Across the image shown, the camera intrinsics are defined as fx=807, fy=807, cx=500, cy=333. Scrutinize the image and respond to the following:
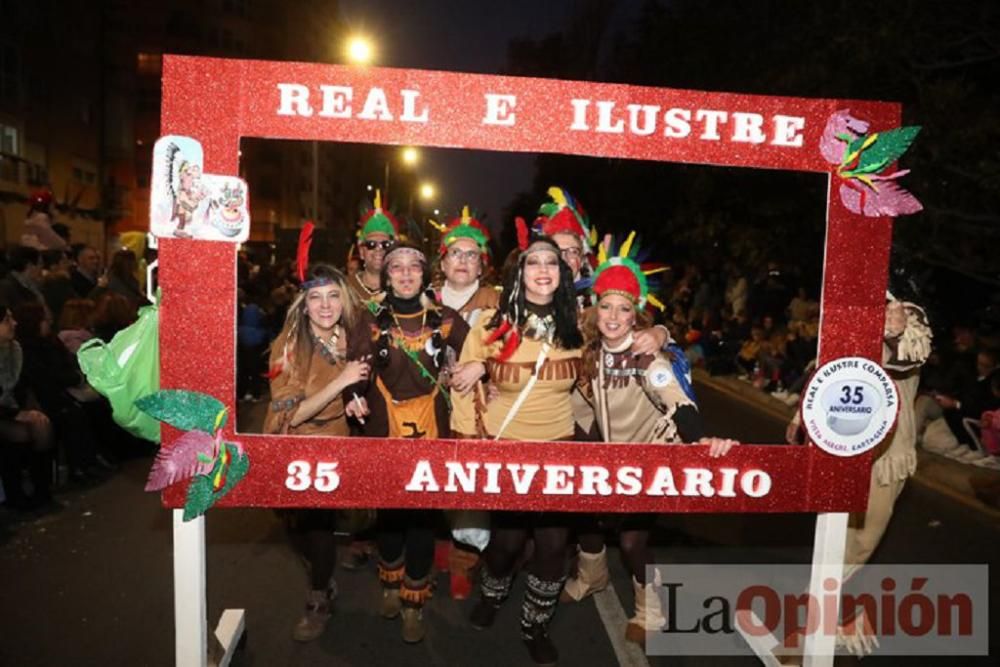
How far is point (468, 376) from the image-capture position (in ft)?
11.5

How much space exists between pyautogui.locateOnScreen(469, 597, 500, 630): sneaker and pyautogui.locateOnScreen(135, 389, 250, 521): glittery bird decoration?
6.19ft

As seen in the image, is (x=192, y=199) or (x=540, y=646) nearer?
(x=192, y=199)

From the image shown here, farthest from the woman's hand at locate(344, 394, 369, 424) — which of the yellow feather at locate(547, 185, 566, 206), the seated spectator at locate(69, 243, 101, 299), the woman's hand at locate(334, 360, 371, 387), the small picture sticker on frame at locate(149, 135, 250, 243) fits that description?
the seated spectator at locate(69, 243, 101, 299)

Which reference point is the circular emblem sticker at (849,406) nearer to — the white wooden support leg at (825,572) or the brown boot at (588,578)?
the white wooden support leg at (825,572)

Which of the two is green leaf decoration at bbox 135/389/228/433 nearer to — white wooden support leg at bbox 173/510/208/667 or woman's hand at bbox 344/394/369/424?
white wooden support leg at bbox 173/510/208/667

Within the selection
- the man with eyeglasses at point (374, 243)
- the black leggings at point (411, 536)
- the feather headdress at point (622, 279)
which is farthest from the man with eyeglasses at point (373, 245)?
the feather headdress at point (622, 279)

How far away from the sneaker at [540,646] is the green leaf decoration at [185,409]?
1.97 m

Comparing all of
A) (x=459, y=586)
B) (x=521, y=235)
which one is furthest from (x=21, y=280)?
(x=521, y=235)

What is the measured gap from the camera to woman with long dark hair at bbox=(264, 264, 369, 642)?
12.3 feet

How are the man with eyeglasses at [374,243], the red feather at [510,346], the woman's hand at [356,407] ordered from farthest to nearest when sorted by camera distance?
the man with eyeglasses at [374,243]
the red feather at [510,346]
the woman's hand at [356,407]

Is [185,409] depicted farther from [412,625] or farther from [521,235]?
[521,235]

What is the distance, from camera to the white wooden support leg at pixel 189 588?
3051mm

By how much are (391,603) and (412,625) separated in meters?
0.28

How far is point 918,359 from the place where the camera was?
3748 millimetres
